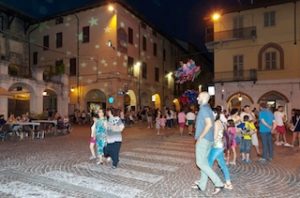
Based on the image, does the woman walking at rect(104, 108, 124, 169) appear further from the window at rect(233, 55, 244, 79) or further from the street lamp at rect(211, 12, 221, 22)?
the street lamp at rect(211, 12, 221, 22)

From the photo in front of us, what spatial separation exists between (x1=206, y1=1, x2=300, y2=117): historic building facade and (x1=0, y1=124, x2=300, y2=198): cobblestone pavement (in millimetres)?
16338

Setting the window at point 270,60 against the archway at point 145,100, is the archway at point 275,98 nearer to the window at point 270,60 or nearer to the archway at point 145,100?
the window at point 270,60

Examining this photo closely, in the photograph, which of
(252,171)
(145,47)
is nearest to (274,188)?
(252,171)

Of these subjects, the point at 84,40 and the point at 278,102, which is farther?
the point at 84,40

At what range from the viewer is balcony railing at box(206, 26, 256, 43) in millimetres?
26534

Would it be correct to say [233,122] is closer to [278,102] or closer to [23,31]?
[278,102]

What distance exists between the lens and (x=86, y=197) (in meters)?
5.54

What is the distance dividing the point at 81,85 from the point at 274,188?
82.4 feet

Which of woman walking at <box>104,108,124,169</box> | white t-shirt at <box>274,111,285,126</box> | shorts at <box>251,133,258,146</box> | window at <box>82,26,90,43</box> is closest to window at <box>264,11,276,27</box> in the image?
white t-shirt at <box>274,111,285,126</box>

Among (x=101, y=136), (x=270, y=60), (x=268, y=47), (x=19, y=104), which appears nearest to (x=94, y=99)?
(x=19, y=104)

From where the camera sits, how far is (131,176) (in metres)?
7.11

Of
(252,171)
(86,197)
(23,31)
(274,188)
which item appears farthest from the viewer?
(23,31)

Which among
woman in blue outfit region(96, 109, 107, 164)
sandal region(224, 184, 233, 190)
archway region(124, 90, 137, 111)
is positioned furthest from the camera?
archway region(124, 90, 137, 111)

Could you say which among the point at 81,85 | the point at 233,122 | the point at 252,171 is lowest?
the point at 252,171
